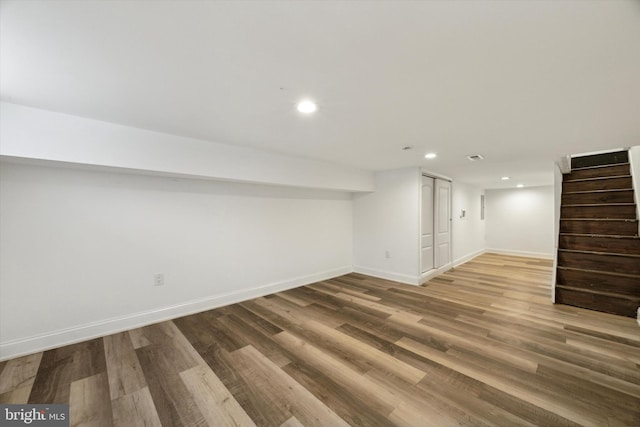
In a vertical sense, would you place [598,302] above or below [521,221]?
below

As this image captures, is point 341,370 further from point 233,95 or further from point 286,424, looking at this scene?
point 233,95

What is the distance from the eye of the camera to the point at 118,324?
2.67 metres

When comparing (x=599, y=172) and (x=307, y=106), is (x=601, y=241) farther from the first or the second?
(x=307, y=106)

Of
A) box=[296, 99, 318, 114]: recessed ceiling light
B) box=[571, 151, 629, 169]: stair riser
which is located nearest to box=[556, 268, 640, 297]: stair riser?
box=[571, 151, 629, 169]: stair riser

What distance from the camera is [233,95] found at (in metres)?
1.73

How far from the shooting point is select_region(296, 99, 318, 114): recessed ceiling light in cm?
183

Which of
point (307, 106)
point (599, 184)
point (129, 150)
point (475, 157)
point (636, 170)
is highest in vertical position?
point (307, 106)

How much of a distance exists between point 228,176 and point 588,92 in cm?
319

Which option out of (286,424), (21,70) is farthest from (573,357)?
(21,70)

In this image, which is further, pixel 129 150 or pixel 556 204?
pixel 556 204

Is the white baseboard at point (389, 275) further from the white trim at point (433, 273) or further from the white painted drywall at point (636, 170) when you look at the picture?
the white painted drywall at point (636, 170)
